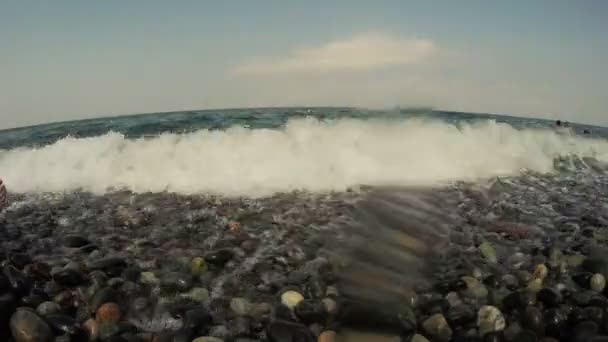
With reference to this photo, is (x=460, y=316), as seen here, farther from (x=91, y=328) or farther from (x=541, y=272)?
(x=91, y=328)

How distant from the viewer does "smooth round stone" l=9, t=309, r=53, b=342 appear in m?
2.34

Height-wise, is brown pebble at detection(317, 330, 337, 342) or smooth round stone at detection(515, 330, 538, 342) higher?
brown pebble at detection(317, 330, 337, 342)

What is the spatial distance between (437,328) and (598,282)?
5.12 ft

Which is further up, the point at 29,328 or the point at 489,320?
the point at 29,328

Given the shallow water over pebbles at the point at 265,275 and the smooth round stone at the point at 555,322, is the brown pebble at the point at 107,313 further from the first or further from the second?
the smooth round stone at the point at 555,322

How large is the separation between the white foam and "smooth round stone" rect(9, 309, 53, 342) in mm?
3896

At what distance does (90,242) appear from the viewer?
4.03m

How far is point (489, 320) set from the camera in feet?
8.63

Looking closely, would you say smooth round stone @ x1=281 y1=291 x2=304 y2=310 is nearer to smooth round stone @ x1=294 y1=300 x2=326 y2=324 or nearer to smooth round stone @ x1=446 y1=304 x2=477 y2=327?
smooth round stone @ x1=294 y1=300 x2=326 y2=324

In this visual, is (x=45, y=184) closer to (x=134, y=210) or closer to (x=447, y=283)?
(x=134, y=210)

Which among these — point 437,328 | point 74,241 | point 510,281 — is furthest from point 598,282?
point 74,241

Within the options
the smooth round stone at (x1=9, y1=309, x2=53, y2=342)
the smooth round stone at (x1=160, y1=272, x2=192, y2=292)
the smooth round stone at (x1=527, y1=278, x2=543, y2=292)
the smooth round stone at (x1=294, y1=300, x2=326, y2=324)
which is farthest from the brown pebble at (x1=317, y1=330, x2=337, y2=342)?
the smooth round stone at (x1=527, y1=278, x2=543, y2=292)

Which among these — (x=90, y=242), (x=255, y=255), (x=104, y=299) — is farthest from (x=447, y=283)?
(x=90, y=242)

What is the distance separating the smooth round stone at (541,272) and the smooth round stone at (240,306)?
2.29m
